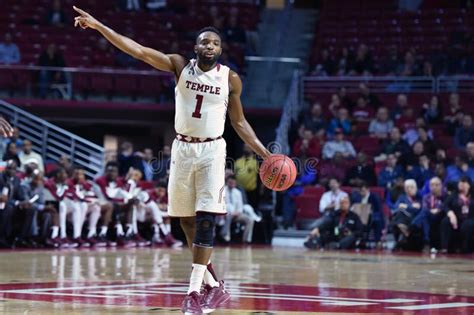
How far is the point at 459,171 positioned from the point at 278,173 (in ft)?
39.1

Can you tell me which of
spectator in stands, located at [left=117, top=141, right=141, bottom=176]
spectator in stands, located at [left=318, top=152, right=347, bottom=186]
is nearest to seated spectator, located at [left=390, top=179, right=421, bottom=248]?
spectator in stands, located at [left=318, top=152, right=347, bottom=186]

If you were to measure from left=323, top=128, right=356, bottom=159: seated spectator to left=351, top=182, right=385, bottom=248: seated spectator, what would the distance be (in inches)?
103

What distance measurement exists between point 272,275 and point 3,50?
1495 cm

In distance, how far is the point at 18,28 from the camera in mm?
26594

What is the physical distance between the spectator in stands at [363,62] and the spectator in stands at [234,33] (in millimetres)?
3179

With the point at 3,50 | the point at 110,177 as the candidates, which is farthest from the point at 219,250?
the point at 3,50

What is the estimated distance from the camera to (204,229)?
841cm

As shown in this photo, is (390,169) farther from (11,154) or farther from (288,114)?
(11,154)

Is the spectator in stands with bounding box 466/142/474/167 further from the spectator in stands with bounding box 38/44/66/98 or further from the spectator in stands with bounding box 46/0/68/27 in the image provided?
the spectator in stands with bounding box 46/0/68/27

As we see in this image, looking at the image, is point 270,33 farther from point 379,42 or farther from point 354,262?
point 354,262

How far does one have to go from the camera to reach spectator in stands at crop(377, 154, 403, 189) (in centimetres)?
2109

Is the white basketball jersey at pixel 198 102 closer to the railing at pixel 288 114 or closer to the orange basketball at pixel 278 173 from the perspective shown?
the orange basketball at pixel 278 173

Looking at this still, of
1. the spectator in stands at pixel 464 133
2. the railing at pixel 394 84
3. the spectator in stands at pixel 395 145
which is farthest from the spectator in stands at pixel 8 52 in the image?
the spectator in stands at pixel 464 133

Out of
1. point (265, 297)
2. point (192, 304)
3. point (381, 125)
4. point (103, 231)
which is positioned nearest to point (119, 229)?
point (103, 231)
